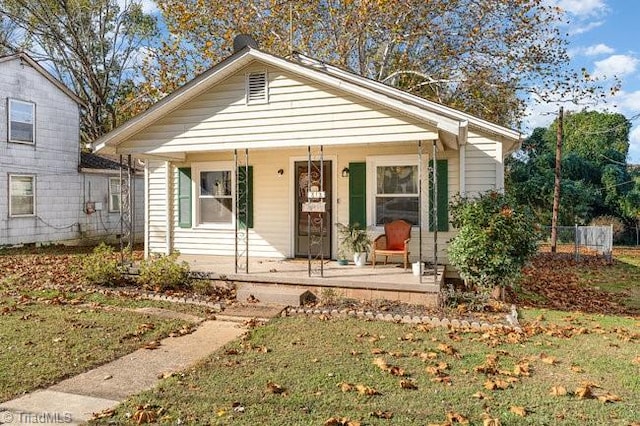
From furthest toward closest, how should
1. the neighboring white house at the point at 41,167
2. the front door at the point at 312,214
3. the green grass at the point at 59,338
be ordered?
the neighboring white house at the point at 41,167 → the front door at the point at 312,214 → the green grass at the point at 59,338

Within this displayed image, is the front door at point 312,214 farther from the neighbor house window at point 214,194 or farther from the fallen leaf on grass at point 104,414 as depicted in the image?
the fallen leaf on grass at point 104,414

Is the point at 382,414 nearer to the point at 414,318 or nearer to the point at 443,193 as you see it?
the point at 414,318

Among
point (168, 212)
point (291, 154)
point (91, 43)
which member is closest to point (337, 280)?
point (291, 154)

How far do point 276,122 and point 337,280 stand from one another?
10.0 ft

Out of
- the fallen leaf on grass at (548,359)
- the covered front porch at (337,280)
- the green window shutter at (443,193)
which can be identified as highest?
the green window shutter at (443,193)

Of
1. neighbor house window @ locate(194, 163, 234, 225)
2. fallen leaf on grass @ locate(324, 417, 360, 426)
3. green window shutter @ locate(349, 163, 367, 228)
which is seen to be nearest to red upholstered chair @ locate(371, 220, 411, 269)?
green window shutter @ locate(349, 163, 367, 228)

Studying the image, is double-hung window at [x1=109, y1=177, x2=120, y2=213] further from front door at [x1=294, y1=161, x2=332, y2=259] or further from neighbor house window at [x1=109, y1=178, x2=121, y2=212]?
front door at [x1=294, y1=161, x2=332, y2=259]

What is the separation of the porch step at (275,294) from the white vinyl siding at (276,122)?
253 centimetres

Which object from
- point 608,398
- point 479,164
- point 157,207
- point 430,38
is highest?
point 430,38

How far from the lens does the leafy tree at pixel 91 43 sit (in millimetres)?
21781

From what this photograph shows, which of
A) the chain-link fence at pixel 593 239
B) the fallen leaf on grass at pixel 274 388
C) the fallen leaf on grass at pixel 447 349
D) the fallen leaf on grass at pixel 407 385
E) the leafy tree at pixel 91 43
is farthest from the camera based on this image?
the leafy tree at pixel 91 43

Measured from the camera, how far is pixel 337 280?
7582mm

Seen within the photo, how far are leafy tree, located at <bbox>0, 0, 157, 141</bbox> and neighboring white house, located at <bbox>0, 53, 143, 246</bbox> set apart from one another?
4.98 metres

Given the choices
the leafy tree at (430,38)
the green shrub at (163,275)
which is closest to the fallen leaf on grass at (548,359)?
the green shrub at (163,275)
